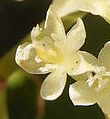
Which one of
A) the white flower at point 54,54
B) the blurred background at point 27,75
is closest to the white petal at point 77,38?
the white flower at point 54,54

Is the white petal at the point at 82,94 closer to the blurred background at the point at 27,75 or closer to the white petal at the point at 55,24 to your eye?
the white petal at the point at 55,24

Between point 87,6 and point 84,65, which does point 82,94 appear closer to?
point 84,65

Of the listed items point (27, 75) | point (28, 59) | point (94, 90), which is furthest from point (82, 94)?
point (27, 75)

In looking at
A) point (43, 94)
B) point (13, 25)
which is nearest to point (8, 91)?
point (13, 25)

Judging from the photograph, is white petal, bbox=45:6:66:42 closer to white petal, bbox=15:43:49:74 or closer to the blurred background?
white petal, bbox=15:43:49:74

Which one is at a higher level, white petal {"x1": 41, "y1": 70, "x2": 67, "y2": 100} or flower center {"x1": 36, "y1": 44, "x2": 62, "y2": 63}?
flower center {"x1": 36, "y1": 44, "x2": 62, "y2": 63}

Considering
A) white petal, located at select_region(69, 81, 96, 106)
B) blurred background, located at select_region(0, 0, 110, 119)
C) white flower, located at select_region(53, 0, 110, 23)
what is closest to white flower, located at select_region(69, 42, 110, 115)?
white petal, located at select_region(69, 81, 96, 106)
